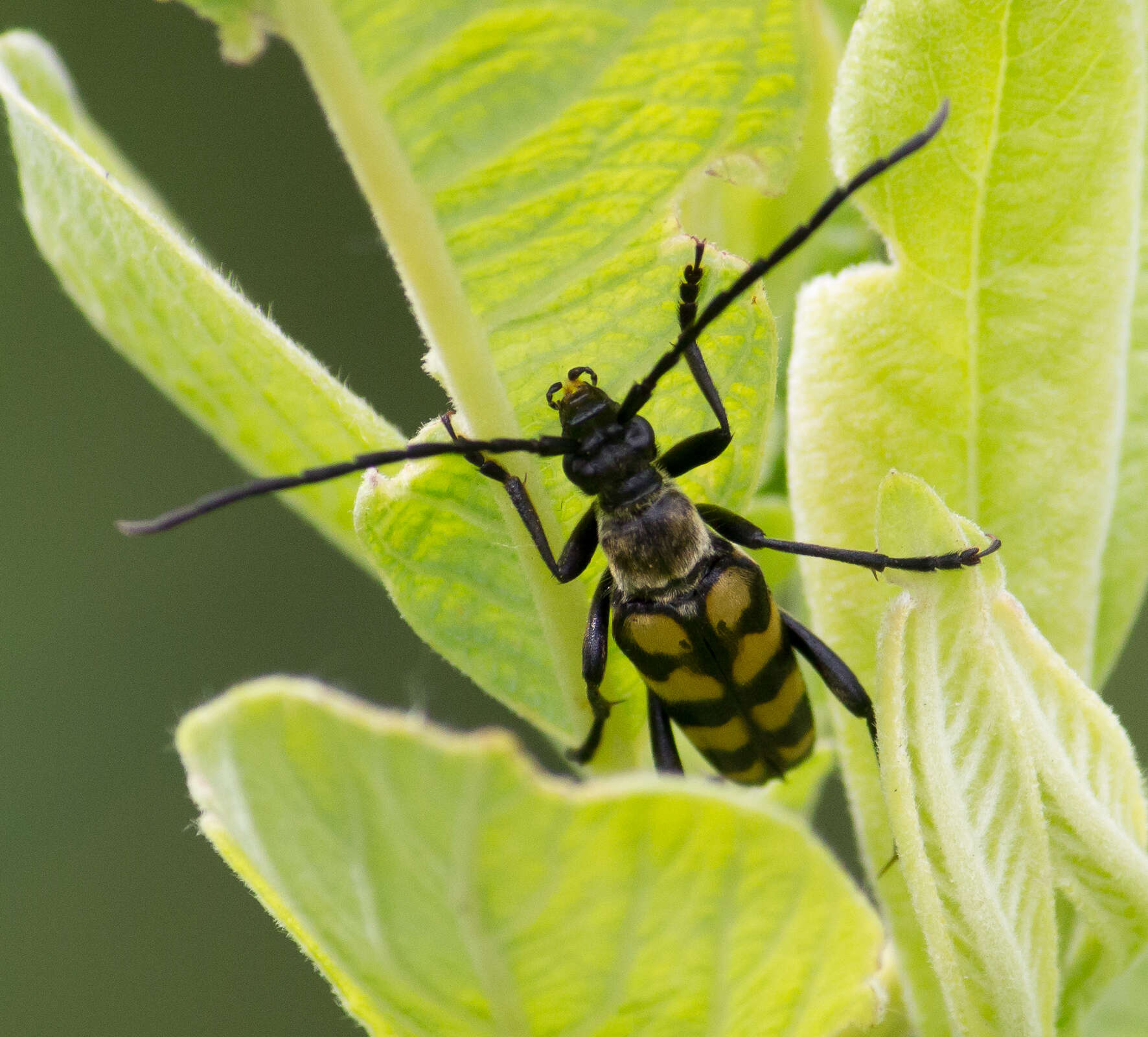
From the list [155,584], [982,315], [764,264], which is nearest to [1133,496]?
[982,315]

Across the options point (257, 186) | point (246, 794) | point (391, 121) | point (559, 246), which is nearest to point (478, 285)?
point (559, 246)

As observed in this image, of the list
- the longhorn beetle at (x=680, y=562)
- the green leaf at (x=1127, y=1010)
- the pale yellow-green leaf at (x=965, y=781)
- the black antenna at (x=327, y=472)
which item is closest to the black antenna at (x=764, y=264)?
the longhorn beetle at (x=680, y=562)

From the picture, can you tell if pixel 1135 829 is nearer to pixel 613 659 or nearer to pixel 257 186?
pixel 613 659

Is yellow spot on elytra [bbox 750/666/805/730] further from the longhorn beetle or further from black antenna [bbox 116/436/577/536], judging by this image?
black antenna [bbox 116/436/577/536]

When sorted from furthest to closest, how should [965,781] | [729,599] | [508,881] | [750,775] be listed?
[729,599]
[750,775]
[965,781]
[508,881]

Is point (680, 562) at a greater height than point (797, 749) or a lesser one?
greater

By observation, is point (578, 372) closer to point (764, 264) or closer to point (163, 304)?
point (764, 264)

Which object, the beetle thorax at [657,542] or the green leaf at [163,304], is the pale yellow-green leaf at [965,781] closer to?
the green leaf at [163,304]

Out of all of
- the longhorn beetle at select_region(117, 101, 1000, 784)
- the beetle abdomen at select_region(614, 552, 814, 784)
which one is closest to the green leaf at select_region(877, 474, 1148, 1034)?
the longhorn beetle at select_region(117, 101, 1000, 784)
